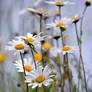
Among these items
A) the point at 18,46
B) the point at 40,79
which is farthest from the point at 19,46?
the point at 40,79

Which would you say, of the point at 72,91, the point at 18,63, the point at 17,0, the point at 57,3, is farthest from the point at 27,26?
the point at 18,63

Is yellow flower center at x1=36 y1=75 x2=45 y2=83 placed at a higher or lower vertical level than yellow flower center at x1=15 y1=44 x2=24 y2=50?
lower

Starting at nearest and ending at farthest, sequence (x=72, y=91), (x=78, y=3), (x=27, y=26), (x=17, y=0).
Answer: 1. (x=72, y=91)
2. (x=78, y=3)
3. (x=27, y=26)
4. (x=17, y=0)

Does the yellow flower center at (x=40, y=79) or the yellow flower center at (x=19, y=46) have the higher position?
the yellow flower center at (x=19, y=46)

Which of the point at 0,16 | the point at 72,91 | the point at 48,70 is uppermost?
the point at 0,16

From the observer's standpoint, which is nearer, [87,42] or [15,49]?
[15,49]

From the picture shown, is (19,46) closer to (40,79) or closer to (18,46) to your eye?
(18,46)

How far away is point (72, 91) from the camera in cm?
72

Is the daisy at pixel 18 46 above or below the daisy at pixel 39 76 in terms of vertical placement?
above

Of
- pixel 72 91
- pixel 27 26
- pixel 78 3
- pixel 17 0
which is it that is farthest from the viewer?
pixel 17 0

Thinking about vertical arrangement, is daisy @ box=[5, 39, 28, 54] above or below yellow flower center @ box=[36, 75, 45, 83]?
above

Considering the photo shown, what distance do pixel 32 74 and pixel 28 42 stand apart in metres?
0.07

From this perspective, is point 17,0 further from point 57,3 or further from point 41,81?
point 41,81

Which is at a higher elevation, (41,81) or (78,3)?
(78,3)
